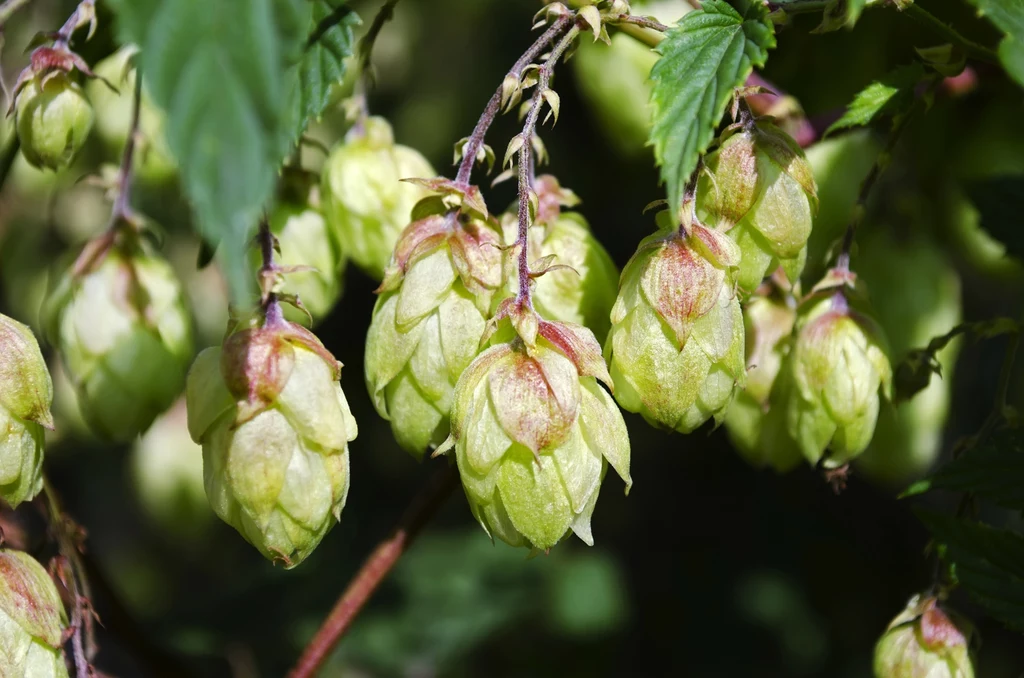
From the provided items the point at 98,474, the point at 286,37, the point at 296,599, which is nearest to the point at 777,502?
the point at 296,599

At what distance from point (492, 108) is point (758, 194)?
217 millimetres

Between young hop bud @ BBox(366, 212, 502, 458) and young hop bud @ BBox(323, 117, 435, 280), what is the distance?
17cm

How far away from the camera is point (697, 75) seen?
2.60 ft

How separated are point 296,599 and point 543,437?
1.47 metres

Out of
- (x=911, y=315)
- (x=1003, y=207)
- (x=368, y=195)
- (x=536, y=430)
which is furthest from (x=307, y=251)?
(x=1003, y=207)

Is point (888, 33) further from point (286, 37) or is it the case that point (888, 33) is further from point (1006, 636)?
point (1006, 636)

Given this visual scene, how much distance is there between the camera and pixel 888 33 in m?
1.33

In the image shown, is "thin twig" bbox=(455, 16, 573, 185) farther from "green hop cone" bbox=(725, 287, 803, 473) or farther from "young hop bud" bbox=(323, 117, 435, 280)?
"green hop cone" bbox=(725, 287, 803, 473)

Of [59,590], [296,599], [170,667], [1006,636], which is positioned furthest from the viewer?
[1006,636]

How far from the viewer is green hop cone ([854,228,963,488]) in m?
1.17

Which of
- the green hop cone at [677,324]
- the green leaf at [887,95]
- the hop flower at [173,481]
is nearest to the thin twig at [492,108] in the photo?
the green hop cone at [677,324]

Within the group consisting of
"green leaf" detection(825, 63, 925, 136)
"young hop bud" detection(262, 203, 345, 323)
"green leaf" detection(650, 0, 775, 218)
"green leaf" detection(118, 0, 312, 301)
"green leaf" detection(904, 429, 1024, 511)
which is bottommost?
"green leaf" detection(904, 429, 1024, 511)

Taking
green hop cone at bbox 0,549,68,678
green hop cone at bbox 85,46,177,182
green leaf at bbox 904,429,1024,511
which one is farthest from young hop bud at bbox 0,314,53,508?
green leaf at bbox 904,429,1024,511

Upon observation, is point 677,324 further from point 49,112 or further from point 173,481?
point 173,481
